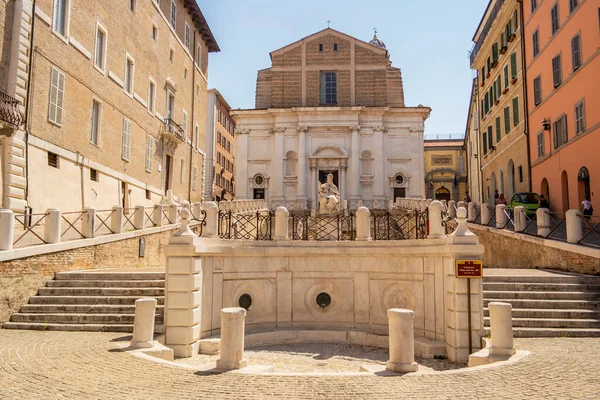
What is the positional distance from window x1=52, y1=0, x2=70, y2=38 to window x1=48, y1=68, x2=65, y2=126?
183 cm

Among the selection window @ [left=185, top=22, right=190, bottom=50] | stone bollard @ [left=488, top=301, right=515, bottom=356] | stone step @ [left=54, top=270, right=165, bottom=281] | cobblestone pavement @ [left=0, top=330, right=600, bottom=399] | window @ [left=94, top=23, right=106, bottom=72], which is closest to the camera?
cobblestone pavement @ [left=0, top=330, right=600, bottom=399]

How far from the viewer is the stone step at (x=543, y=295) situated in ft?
39.5

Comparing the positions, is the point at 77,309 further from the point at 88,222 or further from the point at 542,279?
the point at 542,279

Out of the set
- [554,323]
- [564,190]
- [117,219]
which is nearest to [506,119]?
[564,190]

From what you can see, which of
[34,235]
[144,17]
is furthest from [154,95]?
[34,235]

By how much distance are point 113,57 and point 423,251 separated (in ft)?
65.6

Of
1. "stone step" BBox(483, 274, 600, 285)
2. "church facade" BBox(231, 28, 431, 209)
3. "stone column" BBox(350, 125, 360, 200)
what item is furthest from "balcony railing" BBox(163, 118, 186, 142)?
"stone step" BBox(483, 274, 600, 285)

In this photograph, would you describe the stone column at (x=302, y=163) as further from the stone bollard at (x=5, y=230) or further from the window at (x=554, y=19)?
the stone bollard at (x=5, y=230)

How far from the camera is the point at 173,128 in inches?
1281

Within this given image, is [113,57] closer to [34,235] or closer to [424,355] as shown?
[34,235]

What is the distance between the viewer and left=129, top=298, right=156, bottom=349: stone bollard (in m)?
9.56

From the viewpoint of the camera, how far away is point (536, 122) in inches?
1069

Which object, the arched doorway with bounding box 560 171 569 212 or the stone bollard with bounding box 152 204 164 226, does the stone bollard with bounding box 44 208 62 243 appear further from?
the arched doorway with bounding box 560 171 569 212

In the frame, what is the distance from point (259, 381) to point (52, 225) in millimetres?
9410
